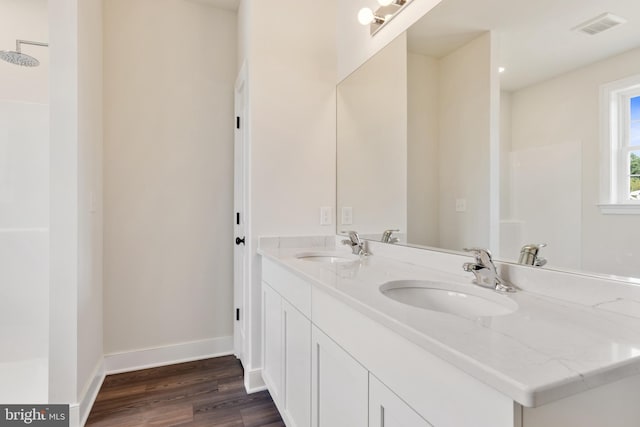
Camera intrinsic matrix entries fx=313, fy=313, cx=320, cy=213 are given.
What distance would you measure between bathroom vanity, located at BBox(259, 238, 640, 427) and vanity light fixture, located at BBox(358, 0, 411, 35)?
50.2 inches

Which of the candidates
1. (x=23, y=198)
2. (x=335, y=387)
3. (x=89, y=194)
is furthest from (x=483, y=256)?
(x=23, y=198)

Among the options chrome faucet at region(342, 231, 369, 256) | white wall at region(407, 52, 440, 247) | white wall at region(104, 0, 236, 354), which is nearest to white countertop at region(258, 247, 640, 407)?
white wall at region(407, 52, 440, 247)

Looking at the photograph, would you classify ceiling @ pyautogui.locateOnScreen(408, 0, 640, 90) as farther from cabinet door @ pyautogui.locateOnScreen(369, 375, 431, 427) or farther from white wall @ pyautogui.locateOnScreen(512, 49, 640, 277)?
cabinet door @ pyautogui.locateOnScreen(369, 375, 431, 427)

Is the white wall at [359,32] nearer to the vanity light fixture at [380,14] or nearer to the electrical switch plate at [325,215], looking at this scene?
the vanity light fixture at [380,14]

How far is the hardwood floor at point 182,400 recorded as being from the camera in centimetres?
170

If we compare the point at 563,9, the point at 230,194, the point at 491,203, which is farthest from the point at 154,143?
the point at 563,9

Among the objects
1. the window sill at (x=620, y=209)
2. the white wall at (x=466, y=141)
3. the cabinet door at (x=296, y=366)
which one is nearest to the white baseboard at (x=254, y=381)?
the cabinet door at (x=296, y=366)

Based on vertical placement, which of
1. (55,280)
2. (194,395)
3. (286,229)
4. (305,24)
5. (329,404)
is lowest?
(194,395)

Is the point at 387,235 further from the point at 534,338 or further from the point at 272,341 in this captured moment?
the point at 534,338

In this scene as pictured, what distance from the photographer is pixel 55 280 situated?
159cm

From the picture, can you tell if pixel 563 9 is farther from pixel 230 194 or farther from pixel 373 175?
pixel 230 194

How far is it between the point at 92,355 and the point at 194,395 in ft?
2.23

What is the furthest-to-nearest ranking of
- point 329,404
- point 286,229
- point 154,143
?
point 154,143, point 286,229, point 329,404

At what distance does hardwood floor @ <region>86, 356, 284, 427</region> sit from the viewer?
67.0 inches
